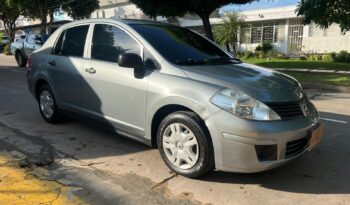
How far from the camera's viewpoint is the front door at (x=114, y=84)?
485 centimetres

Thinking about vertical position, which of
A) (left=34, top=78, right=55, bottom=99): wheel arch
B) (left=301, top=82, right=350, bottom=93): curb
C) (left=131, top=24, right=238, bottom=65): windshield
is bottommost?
(left=301, top=82, right=350, bottom=93): curb

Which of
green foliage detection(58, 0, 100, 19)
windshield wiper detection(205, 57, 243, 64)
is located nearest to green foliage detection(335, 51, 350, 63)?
windshield wiper detection(205, 57, 243, 64)

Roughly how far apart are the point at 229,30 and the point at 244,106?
88.0ft

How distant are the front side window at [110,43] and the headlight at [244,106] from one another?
4.59ft

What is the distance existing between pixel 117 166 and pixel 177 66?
137cm

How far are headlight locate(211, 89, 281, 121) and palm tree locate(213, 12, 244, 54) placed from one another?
2630 centimetres

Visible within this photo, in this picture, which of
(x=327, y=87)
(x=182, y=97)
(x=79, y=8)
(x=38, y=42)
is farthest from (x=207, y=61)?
(x=79, y=8)

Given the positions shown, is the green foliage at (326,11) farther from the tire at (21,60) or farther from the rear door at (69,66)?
the tire at (21,60)

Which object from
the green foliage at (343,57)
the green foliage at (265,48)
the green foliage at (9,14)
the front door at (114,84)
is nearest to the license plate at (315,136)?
the front door at (114,84)

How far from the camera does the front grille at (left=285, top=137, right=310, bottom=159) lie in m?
4.11

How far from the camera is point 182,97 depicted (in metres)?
4.30

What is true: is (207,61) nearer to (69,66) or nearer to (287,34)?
(69,66)

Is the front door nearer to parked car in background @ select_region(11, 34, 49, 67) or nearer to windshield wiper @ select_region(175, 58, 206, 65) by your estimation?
windshield wiper @ select_region(175, 58, 206, 65)

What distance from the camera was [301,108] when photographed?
172 inches
